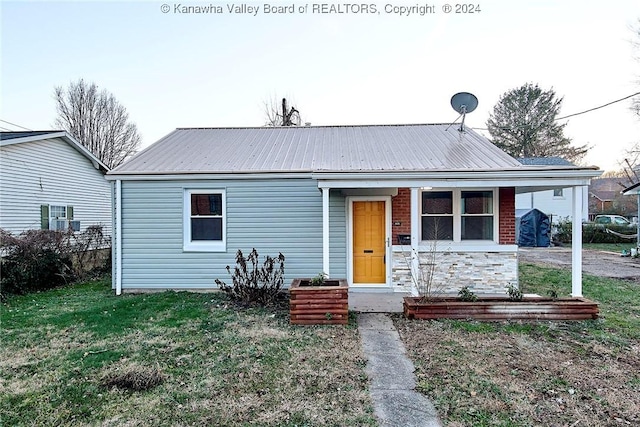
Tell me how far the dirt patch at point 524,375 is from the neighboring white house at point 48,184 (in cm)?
1262

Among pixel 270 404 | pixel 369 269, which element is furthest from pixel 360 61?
pixel 270 404

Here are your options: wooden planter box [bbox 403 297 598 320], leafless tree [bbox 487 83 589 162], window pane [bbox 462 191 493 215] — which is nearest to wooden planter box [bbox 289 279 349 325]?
wooden planter box [bbox 403 297 598 320]

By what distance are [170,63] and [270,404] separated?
1086cm

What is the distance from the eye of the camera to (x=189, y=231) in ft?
26.1

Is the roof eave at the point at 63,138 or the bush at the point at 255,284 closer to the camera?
the bush at the point at 255,284

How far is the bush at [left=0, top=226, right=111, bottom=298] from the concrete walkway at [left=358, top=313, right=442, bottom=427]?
8.38m

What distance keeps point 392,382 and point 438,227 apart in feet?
15.5

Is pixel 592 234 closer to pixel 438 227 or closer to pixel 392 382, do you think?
pixel 438 227

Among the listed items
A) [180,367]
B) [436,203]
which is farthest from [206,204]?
[436,203]

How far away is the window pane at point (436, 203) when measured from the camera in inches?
300

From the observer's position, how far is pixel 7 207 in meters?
10.3

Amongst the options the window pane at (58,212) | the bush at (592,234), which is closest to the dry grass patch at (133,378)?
A: the window pane at (58,212)

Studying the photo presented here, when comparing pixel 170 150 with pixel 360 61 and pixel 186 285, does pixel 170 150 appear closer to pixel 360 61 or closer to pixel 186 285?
pixel 186 285

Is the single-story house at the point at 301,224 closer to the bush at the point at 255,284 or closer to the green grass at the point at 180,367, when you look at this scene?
the bush at the point at 255,284
